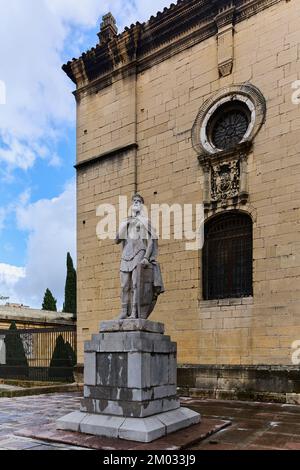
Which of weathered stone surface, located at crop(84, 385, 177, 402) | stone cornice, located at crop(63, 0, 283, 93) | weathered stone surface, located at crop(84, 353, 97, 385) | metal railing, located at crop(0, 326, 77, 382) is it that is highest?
stone cornice, located at crop(63, 0, 283, 93)

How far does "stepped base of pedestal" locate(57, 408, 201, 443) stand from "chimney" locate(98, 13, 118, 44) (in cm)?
1325

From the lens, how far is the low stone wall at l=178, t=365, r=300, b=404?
11109 mm

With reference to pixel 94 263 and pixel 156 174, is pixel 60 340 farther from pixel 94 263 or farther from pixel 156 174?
pixel 156 174

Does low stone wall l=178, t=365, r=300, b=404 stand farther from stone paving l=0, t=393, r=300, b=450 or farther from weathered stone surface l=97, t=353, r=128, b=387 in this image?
weathered stone surface l=97, t=353, r=128, b=387

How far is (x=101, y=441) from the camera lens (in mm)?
6883

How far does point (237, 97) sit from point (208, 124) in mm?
1137

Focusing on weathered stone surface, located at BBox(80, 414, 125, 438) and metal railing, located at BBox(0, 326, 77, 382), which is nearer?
weathered stone surface, located at BBox(80, 414, 125, 438)

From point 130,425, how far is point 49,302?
93.1ft

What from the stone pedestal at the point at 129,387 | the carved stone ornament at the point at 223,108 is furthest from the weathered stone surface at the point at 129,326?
the carved stone ornament at the point at 223,108

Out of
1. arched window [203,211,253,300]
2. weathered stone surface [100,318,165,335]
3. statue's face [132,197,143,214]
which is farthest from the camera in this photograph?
arched window [203,211,253,300]

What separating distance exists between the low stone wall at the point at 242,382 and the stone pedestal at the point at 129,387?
12.2ft

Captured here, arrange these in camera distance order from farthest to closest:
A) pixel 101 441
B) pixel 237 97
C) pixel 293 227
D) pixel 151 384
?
pixel 237 97
pixel 293 227
pixel 151 384
pixel 101 441

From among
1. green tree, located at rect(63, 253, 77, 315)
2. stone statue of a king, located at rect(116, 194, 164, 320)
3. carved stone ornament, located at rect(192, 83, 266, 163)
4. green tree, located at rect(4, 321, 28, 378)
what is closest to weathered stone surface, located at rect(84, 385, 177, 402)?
stone statue of a king, located at rect(116, 194, 164, 320)

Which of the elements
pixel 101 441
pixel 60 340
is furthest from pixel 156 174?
pixel 101 441
